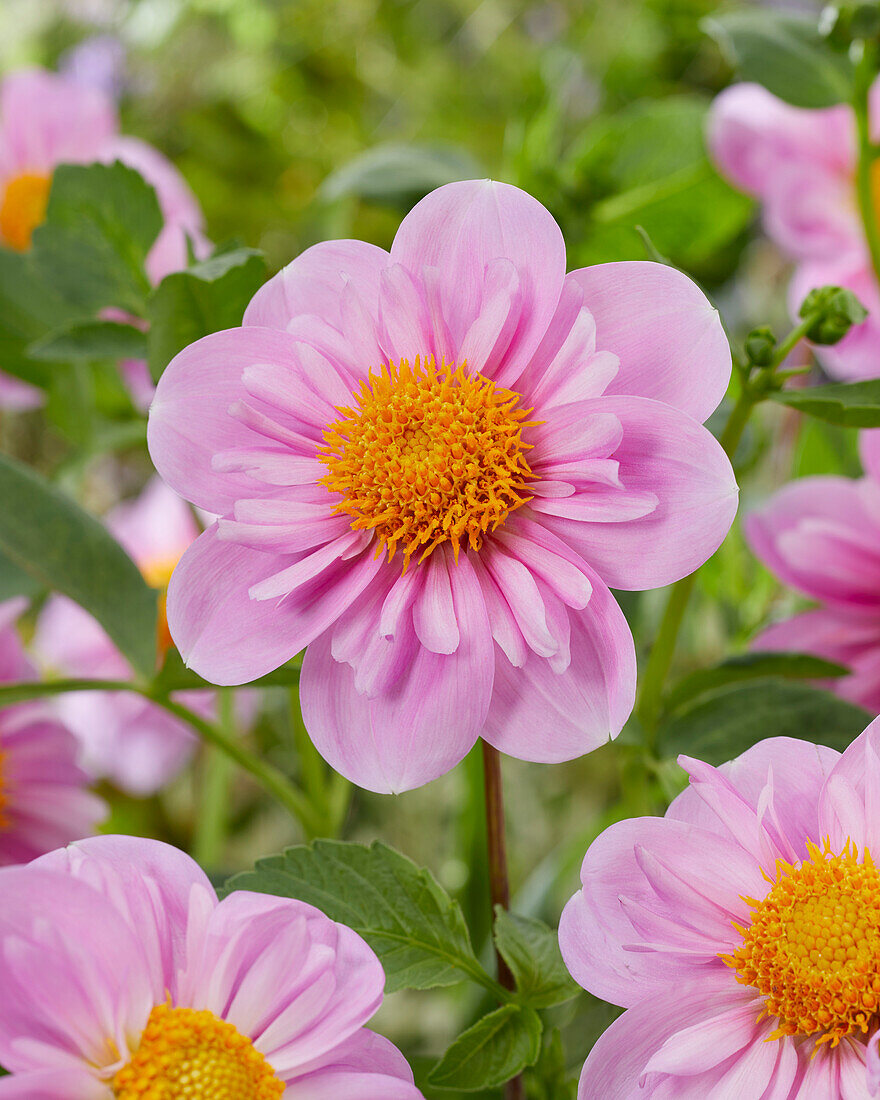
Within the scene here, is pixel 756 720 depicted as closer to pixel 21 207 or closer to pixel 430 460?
pixel 430 460

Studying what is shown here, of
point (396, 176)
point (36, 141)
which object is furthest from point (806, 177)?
point (36, 141)

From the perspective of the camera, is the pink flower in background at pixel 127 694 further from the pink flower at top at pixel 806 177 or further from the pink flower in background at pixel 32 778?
the pink flower at top at pixel 806 177

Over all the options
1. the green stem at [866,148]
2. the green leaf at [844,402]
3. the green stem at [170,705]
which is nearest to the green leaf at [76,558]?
the green stem at [170,705]

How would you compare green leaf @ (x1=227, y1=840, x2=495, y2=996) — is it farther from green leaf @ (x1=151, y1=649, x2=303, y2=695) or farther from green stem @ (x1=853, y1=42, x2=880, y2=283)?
green stem @ (x1=853, y1=42, x2=880, y2=283)

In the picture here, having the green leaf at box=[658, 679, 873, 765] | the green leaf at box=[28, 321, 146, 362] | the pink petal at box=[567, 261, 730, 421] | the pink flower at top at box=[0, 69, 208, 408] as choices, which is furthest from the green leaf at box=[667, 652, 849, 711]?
the pink flower at top at box=[0, 69, 208, 408]

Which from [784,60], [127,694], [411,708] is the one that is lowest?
[127,694]
